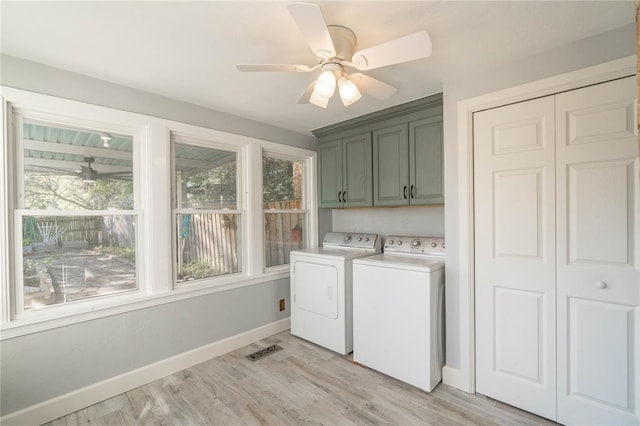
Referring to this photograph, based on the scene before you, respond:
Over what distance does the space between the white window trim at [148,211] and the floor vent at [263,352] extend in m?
0.65

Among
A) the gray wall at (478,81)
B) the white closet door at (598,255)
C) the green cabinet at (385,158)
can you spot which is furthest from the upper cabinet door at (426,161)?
the white closet door at (598,255)

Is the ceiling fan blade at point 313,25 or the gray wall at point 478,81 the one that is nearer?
the ceiling fan blade at point 313,25

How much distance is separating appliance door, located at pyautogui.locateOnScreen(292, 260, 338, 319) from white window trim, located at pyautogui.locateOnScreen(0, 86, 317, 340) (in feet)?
1.05

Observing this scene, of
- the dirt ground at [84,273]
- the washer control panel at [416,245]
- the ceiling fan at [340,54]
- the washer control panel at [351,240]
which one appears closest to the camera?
the ceiling fan at [340,54]

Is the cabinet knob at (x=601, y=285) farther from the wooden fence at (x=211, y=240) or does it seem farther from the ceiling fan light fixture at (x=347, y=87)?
the wooden fence at (x=211, y=240)

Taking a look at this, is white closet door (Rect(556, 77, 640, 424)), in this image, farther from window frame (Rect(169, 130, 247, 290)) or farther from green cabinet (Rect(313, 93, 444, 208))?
window frame (Rect(169, 130, 247, 290))

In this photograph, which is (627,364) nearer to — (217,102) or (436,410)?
(436,410)

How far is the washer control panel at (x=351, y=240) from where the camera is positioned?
3098 mm

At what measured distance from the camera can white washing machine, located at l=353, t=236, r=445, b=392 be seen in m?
2.11

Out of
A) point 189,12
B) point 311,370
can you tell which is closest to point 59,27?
point 189,12

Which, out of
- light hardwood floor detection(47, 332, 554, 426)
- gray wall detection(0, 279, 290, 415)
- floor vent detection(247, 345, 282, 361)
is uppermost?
gray wall detection(0, 279, 290, 415)

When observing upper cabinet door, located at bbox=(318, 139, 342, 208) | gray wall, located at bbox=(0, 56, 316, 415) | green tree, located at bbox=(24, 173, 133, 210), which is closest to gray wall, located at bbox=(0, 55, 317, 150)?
gray wall, located at bbox=(0, 56, 316, 415)

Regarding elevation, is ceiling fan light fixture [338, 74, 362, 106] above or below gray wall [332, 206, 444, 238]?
above

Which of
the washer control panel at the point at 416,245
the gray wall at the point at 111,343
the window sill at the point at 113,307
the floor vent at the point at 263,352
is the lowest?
the floor vent at the point at 263,352
